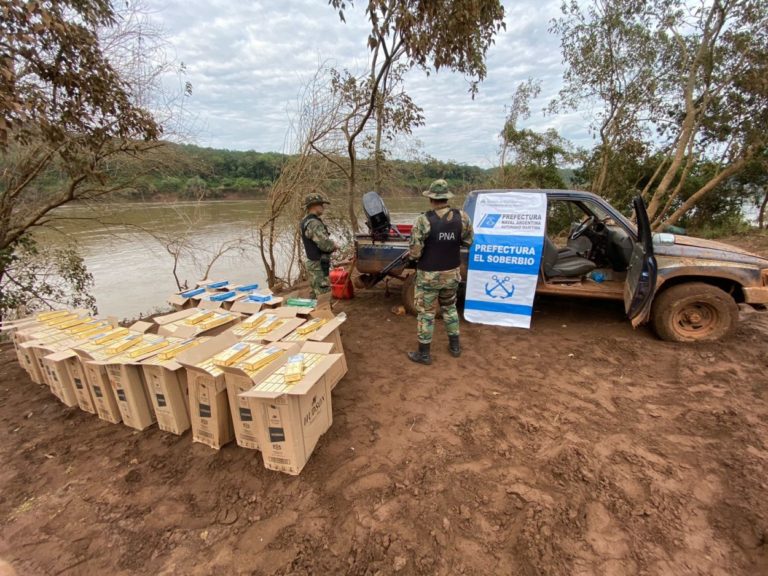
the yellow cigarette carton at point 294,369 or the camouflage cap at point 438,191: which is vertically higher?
the camouflage cap at point 438,191

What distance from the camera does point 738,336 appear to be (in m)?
3.87

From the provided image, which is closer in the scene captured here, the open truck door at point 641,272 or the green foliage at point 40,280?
the open truck door at point 641,272

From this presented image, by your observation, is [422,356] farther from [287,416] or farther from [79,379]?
[79,379]

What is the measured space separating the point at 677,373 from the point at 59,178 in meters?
8.86

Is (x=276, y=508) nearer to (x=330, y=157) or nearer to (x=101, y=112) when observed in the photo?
(x=101, y=112)

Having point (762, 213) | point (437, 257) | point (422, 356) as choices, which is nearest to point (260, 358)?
point (422, 356)

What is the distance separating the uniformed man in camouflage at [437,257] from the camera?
126 inches

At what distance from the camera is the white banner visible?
3900 mm

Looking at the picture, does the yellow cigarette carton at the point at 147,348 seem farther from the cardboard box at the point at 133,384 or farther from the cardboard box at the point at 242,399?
the cardboard box at the point at 242,399

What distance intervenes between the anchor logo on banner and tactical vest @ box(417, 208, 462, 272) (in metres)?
1.05

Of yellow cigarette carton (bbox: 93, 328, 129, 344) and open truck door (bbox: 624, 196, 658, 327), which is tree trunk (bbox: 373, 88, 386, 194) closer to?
open truck door (bbox: 624, 196, 658, 327)

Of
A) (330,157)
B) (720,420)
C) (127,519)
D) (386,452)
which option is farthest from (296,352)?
(330,157)

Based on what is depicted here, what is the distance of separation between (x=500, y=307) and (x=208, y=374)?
3308mm

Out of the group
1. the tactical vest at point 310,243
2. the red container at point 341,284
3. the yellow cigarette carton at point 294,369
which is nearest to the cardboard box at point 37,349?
the yellow cigarette carton at point 294,369
